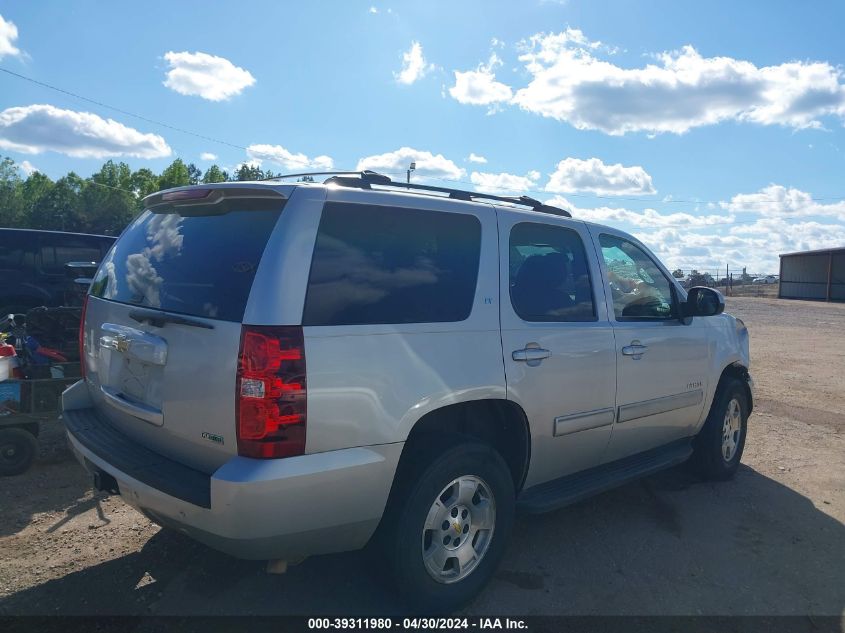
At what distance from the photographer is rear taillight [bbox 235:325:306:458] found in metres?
2.46

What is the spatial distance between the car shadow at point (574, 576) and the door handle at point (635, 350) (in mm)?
1195

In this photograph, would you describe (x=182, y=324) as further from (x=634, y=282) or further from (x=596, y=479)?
(x=634, y=282)

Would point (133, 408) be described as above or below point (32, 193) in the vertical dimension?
below

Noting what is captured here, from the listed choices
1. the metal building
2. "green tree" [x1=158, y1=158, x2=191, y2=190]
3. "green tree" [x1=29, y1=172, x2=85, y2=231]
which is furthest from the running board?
"green tree" [x1=29, y1=172, x2=85, y2=231]

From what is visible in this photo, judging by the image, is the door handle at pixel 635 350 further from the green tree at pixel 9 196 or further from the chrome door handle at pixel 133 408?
the green tree at pixel 9 196

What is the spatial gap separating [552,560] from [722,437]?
7.22 feet

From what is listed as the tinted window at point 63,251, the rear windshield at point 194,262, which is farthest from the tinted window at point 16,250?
the rear windshield at point 194,262

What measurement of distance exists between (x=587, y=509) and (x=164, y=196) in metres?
3.52

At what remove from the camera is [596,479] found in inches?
155

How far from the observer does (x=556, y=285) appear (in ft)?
12.7

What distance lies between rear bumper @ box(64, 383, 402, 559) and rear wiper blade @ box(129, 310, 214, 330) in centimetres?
60

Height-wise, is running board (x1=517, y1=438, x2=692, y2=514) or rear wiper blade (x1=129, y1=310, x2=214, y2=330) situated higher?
rear wiper blade (x1=129, y1=310, x2=214, y2=330)

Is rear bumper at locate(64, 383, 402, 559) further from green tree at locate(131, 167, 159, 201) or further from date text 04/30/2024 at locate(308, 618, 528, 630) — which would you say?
green tree at locate(131, 167, 159, 201)

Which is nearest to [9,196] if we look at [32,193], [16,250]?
[32,193]
